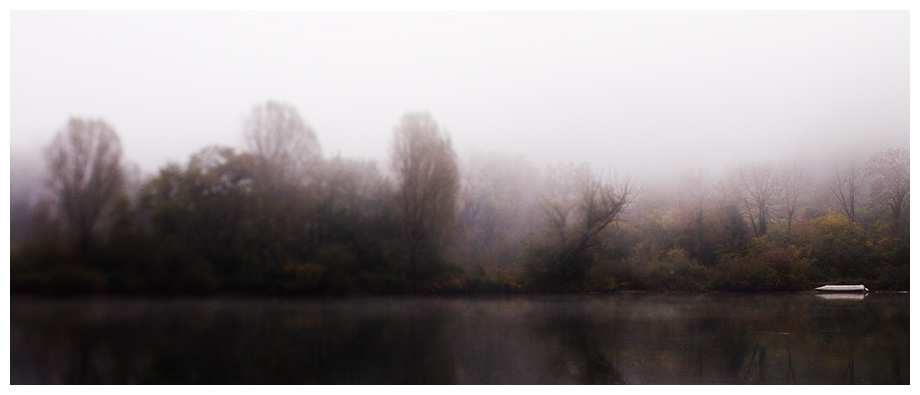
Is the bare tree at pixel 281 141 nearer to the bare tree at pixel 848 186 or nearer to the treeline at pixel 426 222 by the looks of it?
the treeline at pixel 426 222

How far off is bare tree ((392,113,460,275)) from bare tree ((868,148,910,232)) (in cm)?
625

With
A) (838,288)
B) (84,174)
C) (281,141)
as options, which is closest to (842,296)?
(838,288)

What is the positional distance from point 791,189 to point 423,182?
5700mm

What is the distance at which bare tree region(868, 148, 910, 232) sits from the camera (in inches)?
285

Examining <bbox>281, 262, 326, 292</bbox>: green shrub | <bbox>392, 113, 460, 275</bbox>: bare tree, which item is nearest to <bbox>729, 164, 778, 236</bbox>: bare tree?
<bbox>392, 113, 460, 275</bbox>: bare tree

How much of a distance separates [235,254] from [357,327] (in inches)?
80.0

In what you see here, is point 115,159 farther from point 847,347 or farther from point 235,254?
point 847,347

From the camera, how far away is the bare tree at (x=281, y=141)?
7.29 m

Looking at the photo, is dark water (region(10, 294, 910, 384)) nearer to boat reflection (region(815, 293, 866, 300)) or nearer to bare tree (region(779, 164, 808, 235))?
boat reflection (region(815, 293, 866, 300))

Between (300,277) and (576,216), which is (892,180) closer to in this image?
(576,216)

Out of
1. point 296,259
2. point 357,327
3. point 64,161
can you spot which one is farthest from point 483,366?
point 64,161

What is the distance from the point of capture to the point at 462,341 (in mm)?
5648

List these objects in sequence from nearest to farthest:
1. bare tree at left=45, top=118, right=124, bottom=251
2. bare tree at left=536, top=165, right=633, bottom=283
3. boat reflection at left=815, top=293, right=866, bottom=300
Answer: bare tree at left=45, top=118, right=124, bottom=251 → boat reflection at left=815, top=293, right=866, bottom=300 → bare tree at left=536, top=165, right=633, bottom=283

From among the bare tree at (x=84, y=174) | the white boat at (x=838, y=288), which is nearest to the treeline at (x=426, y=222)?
the bare tree at (x=84, y=174)
